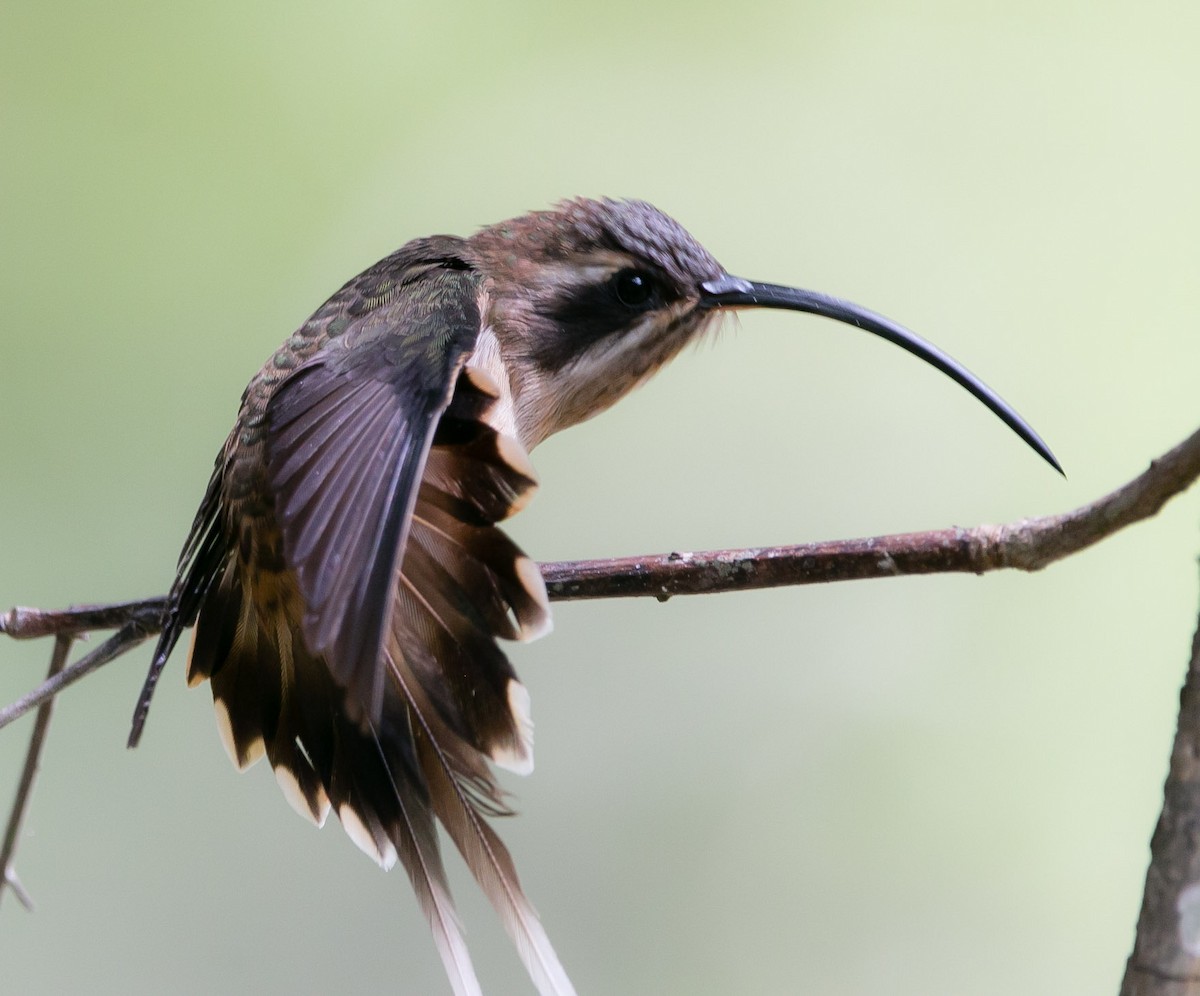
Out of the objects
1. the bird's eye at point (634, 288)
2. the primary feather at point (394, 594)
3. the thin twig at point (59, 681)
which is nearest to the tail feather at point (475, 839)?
the primary feather at point (394, 594)

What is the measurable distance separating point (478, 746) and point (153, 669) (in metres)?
0.42

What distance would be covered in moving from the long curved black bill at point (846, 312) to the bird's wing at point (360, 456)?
1.37ft

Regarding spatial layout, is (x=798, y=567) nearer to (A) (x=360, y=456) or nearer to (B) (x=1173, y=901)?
(A) (x=360, y=456)

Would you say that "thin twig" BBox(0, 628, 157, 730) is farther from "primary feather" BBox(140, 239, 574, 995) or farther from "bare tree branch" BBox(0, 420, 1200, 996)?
"primary feather" BBox(140, 239, 574, 995)

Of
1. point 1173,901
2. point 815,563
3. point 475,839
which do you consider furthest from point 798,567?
point 1173,901

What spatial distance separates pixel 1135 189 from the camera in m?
3.67

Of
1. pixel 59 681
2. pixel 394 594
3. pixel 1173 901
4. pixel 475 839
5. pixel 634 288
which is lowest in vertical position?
pixel 475 839

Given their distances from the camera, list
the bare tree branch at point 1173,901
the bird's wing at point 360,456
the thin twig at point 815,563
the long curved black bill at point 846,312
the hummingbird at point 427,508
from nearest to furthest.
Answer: the bare tree branch at point 1173,901
the bird's wing at point 360,456
the thin twig at point 815,563
the hummingbird at point 427,508
the long curved black bill at point 846,312

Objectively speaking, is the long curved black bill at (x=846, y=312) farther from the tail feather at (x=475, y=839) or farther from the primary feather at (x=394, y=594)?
the tail feather at (x=475, y=839)

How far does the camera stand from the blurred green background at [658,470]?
3.01 m

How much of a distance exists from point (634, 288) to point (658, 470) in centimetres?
Answer: 147

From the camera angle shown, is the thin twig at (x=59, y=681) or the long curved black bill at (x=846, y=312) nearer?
the thin twig at (x=59, y=681)

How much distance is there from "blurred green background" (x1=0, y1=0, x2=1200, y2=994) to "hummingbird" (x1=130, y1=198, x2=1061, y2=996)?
1.10 metres

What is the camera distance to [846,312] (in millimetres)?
2008
